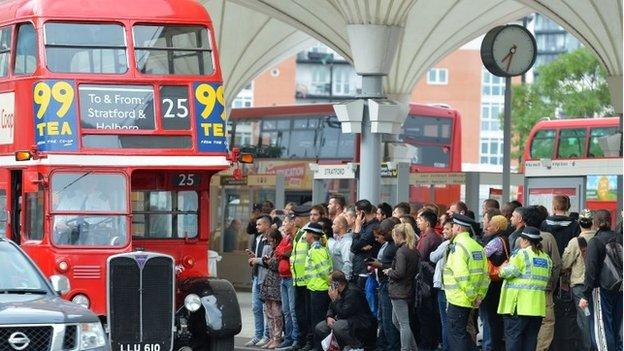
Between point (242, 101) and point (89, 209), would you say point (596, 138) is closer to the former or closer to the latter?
point (89, 209)

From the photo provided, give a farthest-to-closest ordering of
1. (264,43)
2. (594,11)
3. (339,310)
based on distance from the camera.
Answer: (264,43) < (594,11) < (339,310)

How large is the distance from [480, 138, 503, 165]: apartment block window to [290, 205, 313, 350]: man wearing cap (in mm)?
103524

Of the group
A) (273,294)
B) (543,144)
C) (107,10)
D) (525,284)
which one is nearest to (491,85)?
(543,144)

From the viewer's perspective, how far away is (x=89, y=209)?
18.3 m

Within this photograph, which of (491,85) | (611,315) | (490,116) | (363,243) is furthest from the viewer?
(490,116)

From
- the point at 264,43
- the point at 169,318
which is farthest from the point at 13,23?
the point at 264,43

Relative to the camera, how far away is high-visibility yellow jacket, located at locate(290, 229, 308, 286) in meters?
21.7

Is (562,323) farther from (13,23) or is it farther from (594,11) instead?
(594,11)

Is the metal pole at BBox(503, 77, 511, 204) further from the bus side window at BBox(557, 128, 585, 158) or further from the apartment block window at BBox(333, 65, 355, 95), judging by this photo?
the apartment block window at BBox(333, 65, 355, 95)

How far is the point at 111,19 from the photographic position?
62.5 feet

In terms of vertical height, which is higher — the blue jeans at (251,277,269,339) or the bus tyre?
the bus tyre

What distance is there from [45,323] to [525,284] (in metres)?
6.51

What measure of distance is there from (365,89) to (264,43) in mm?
14605

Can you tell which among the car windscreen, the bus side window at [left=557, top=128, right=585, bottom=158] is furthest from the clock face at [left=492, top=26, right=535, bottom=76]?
the bus side window at [left=557, top=128, right=585, bottom=158]
